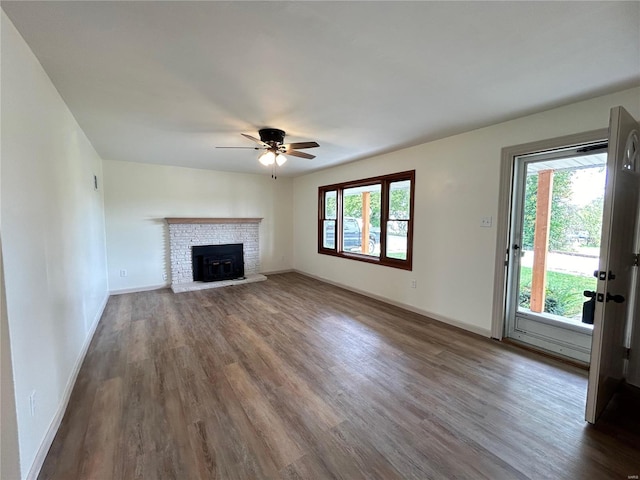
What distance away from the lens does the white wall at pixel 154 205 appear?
193 inches

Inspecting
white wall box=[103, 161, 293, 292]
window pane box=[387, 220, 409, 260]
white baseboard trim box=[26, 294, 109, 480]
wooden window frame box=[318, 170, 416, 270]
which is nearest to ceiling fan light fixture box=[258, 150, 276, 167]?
wooden window frame box=[318, 170, 416, 270]

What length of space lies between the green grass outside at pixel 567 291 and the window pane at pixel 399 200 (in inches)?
76.2

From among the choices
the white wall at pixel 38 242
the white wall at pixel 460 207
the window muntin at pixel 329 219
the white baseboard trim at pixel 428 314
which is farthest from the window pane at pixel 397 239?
the white wall at pixel 38 242

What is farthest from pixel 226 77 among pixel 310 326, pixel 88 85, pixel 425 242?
pixel 425 242

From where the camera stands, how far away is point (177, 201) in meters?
5.47

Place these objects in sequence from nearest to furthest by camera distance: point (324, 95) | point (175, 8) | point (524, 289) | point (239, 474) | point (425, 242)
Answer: point (175, 8), point (239, 474), point (324, 95), point (524, 289), point (425, 242)

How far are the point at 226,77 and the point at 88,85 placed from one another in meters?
1.18

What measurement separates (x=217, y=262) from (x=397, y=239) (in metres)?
3.84

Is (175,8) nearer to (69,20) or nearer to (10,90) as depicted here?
(69,20)

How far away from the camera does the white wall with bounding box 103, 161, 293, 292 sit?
4891mm

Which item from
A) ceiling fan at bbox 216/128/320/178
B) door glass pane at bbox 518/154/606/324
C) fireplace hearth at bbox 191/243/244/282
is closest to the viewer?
door glass pane at bbox 518/154/606/324

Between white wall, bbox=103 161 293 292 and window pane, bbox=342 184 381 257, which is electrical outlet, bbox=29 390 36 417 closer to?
white wall, bbox=103 161 293 292

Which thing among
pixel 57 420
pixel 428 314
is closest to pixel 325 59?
pixel 57 420

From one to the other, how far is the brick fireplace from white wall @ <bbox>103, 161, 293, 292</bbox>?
19 centimetres
